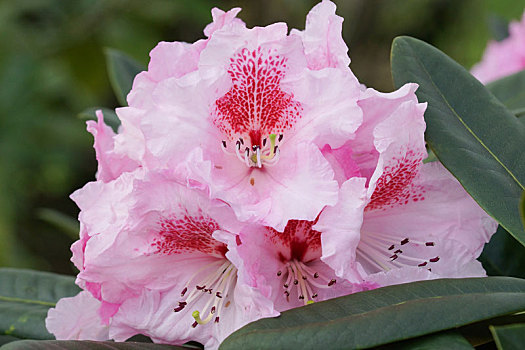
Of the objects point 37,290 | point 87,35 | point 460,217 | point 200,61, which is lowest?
point 37,290

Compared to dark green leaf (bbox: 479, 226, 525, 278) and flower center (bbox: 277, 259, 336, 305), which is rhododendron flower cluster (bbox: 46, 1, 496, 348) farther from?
dark green leaf (bbox: 479, 226, 525, 278)

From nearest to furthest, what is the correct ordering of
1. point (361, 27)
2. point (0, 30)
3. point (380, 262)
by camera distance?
point (380, 262), point (0, 30), point (361, 27)

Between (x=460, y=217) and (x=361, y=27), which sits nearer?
(x=460, y=217)

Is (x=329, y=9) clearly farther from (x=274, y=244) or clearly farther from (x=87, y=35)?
(x=87, y=35)

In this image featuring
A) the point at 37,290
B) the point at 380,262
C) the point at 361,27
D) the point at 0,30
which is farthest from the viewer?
the point at 361,27

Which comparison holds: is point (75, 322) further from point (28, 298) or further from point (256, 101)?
point (256, 101)

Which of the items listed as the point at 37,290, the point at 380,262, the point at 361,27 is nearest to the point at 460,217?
the point at 380,262

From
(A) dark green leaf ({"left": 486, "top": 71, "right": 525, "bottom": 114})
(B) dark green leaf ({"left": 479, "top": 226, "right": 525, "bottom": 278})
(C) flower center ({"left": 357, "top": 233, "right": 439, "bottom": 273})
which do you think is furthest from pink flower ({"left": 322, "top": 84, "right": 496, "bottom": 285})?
(A) dark green leaf ({"left": 486, "top": 71, "right": 525, "bottom": 114})
